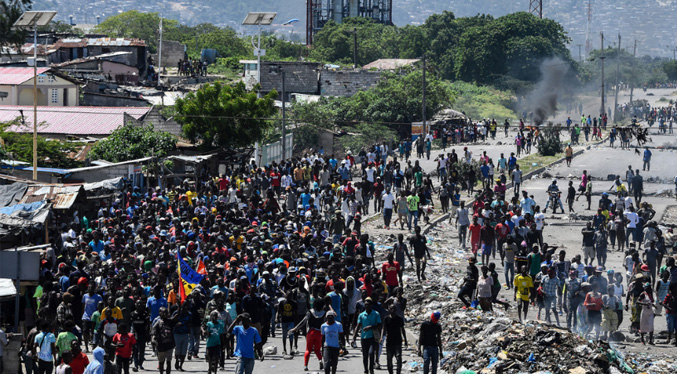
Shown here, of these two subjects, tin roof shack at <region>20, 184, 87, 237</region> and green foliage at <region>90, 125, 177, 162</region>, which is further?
green foliage at <region>90, 125, 177, 162</region>

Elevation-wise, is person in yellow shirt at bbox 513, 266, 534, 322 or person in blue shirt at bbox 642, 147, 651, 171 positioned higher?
person in blue shirt at bbox 642, 147, 651, 171

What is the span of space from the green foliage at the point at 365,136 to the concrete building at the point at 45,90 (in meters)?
12.5

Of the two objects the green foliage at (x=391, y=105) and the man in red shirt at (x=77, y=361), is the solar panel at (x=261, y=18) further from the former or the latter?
the man in red shirt at (x=77, y=361)

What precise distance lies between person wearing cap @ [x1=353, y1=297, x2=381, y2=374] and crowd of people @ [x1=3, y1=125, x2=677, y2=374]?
2cm

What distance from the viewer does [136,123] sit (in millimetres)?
41438

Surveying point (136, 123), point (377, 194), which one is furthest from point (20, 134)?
point (377, 194)

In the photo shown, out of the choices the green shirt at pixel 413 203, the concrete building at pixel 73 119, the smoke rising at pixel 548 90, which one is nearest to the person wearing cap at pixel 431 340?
the green shirt at pixel 413 203

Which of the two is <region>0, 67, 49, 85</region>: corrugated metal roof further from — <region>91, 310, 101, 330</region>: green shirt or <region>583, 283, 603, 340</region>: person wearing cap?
<region>583, 283, 603, 340</region>: person wearing cap

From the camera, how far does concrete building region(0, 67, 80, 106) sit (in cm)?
4931

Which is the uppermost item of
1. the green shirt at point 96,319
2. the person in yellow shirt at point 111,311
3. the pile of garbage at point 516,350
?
the person in yellow shirt at point 111,311

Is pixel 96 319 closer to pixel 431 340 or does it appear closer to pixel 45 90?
pixel 431 340

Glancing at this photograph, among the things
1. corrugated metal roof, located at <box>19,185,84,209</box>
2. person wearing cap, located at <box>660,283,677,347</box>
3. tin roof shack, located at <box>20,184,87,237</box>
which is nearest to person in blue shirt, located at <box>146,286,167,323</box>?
person wearing cap, located at <box>660,283,677,347</box>

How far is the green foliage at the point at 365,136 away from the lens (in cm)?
4658

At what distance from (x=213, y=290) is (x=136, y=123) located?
2604 cm
